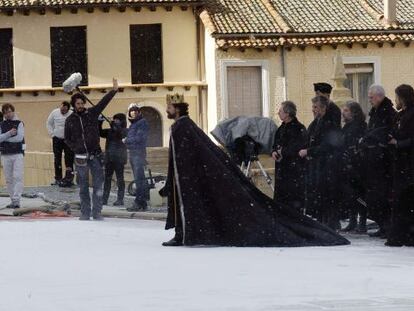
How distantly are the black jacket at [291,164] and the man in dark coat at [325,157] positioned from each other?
0.46 feet

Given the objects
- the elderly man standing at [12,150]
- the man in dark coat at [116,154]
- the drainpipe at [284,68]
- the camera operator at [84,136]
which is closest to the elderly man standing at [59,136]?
the man in dark coat at [116,154]

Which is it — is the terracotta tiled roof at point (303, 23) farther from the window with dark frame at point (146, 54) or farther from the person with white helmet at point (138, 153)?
the person with white helmet at point (138, 153)

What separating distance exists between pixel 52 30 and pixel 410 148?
30.8 m

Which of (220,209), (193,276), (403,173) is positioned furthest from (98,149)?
(193,276)

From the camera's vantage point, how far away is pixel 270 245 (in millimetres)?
15633

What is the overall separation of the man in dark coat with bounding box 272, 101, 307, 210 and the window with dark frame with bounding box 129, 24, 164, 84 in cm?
2828

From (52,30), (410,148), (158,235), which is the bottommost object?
(158,235)

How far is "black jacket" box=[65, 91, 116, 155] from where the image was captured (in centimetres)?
2030

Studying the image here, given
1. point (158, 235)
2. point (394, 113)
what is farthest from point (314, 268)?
point (158, 235)

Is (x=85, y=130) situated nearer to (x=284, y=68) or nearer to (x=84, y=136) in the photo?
(x=84, y=136)

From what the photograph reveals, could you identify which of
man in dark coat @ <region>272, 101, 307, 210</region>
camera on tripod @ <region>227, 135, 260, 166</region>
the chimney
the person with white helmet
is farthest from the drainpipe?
man in dark coat @ <region>272, 101, 307, 210</region>

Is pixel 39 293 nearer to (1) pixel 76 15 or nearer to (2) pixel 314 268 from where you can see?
(2) pixel 314 268

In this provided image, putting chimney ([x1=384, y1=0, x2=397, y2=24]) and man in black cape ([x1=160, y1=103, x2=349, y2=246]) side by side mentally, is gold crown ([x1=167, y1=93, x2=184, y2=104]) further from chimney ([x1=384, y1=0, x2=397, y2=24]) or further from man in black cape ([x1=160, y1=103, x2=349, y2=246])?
chimney ([x1=384, y1=0, x2=397, y2=24])

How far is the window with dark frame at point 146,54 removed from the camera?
151ft
